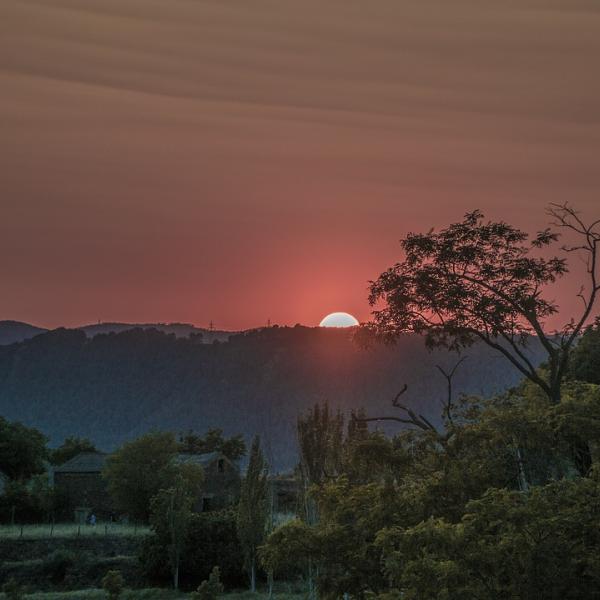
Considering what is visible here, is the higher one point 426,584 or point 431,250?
point 431,250

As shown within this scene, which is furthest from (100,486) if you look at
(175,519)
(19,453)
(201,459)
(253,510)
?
(253,510)

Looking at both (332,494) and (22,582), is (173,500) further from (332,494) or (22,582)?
(332,494)

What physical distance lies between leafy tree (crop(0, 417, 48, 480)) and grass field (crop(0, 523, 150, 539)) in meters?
21.3

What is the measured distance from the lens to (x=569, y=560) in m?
17.3

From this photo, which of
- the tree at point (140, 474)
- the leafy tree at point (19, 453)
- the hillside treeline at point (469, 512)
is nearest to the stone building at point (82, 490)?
the tree at point (140, 474)

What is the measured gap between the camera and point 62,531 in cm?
6725

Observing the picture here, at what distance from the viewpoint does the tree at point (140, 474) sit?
7412cm

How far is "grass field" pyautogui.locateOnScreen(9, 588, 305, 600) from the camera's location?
48812 mm

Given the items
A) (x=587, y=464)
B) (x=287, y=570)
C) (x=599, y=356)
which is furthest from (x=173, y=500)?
(x=587, y=464)

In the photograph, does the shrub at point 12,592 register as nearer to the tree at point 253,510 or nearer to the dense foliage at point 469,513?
the tree at point 253,510

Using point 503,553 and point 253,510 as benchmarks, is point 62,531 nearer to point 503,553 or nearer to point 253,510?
point 253,510

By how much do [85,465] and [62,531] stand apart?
19.3 meters

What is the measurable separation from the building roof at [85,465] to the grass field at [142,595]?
1257 inches

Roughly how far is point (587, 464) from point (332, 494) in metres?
5.78
